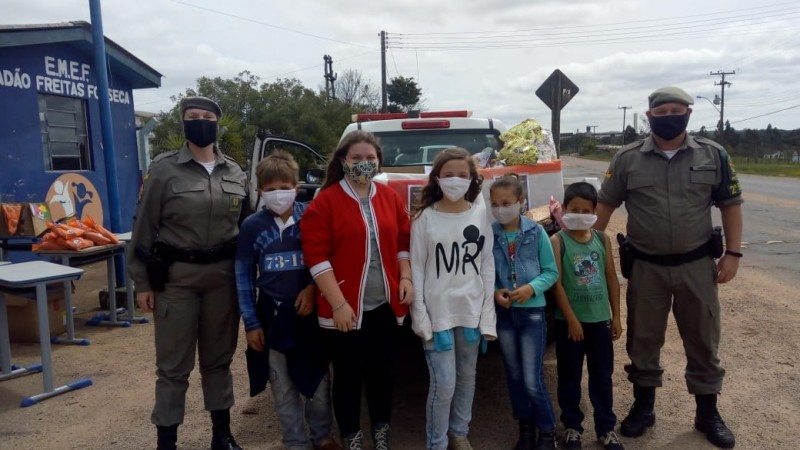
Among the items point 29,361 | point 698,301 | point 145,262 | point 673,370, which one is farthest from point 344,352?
point 29,361

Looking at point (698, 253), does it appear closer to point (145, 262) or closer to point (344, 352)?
point (344, 352)

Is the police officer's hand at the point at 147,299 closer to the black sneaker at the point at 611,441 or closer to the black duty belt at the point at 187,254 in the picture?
the black duty belt at the point at 187,254

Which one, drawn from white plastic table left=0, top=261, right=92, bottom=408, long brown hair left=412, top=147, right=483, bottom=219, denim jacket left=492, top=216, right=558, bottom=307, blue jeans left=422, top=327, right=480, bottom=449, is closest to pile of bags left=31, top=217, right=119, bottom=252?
white plastic table left=0, top=261, right=92, bottom=408

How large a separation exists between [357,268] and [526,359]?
1.12 metres

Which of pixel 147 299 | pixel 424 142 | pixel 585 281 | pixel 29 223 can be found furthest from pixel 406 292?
pixel 29 223

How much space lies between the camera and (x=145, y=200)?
135 inches

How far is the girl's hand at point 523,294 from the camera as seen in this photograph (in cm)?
338

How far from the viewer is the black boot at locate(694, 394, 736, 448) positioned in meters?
3.64

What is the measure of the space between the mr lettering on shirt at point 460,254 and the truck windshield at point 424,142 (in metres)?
2.20

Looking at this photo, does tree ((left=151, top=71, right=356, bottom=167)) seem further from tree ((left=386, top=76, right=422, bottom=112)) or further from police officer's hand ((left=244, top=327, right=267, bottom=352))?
police officer's hand ((left=244, top=327, right=267, bottom=352))

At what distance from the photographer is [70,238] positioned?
638 cm

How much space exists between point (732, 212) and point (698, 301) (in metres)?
0.61

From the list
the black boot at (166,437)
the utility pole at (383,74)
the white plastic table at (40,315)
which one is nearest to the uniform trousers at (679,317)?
the black boot at (166,437)

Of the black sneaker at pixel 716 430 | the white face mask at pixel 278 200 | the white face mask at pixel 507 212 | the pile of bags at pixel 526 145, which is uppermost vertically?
the pile of bags at pixel 526 145
